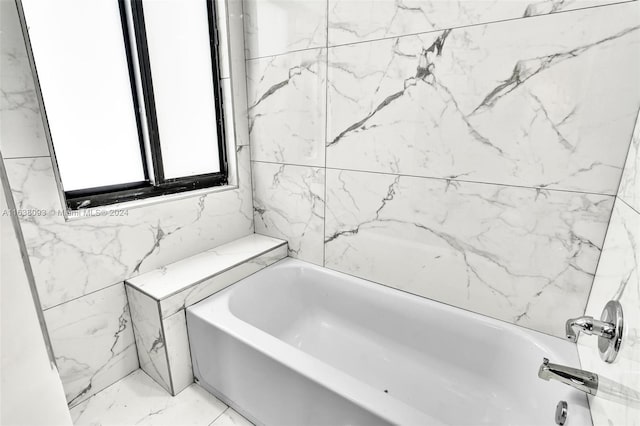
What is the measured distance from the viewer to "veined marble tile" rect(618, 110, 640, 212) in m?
0.82

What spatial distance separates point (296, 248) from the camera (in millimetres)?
1818

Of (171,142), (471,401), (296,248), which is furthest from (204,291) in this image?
(471,401)

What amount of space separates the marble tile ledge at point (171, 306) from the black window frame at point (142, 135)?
1.22ft

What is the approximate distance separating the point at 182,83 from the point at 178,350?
50.2 inches

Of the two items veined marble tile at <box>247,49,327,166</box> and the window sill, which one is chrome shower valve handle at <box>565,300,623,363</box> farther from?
the window sill

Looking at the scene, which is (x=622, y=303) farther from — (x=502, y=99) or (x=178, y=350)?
(x=178, y=350)

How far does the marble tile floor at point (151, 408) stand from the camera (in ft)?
4.01

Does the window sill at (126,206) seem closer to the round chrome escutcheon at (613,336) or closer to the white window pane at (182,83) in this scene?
the white window pane at (182,83)

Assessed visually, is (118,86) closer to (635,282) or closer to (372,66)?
(372,66)

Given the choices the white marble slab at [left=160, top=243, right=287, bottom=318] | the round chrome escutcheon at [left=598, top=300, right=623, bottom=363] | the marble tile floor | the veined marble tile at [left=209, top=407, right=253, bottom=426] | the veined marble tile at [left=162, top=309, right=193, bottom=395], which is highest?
the round chrome escutcheon at [left=598, top=300, right=623, bottom=363]

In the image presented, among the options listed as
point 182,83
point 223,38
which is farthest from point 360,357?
point 223,38

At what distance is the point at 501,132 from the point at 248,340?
1185mm

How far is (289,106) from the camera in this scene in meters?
1.63

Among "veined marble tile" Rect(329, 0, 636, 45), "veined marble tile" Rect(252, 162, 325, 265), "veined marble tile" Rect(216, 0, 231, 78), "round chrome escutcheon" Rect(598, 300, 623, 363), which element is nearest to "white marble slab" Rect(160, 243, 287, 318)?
"veined marble tile" Rect(252, 162, 325, 265)
